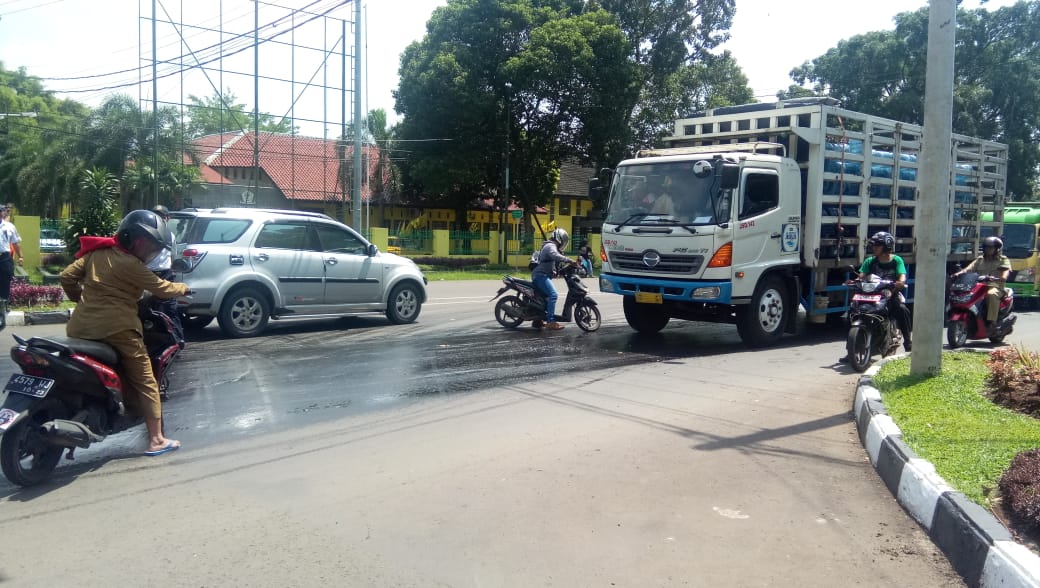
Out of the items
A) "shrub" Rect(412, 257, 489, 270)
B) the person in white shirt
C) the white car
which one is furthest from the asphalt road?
"shrub" Rect(412, 257, 489, 270)

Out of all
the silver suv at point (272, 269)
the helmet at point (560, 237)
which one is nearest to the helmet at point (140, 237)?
the silver suv at point (272, 269)

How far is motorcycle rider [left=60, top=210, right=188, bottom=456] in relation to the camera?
17.1ft

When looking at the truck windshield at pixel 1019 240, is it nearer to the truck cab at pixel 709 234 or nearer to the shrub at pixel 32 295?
the truck cab at pixel 709 234

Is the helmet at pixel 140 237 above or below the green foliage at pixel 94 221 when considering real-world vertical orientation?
below

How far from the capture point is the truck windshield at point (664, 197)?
10133 mm

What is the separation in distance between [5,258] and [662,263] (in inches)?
373

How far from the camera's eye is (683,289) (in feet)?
33.8

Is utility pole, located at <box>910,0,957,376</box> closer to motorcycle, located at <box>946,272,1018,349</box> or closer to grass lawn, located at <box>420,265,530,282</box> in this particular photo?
motorcycle, located at <box>946,272,1018,349</box>

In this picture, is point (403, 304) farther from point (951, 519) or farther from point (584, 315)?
point (951, 519)

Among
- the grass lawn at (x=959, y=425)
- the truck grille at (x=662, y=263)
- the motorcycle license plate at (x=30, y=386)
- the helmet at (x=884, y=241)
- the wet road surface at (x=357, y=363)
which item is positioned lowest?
the wet road surface at (x=357, y=363)

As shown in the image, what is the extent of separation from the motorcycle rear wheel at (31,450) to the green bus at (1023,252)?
1859 cm

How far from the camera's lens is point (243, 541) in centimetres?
405

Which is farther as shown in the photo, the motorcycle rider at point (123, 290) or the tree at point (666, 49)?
the tree at point (666, 49)

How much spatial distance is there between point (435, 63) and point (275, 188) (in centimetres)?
1136
